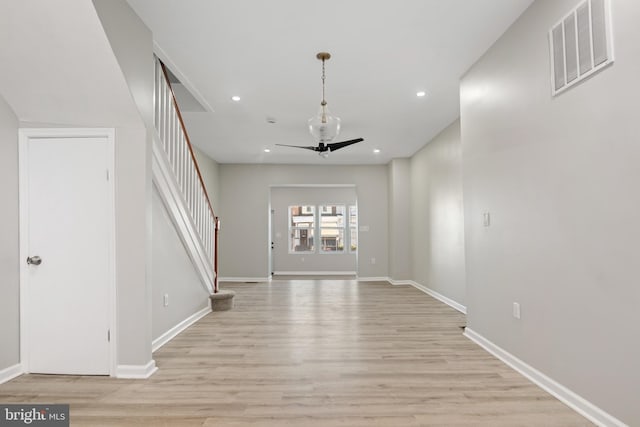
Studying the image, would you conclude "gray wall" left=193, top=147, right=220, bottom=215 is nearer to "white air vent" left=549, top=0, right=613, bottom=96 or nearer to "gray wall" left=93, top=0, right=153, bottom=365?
"gray wall" left=93, top=0, right=153, bottom=365

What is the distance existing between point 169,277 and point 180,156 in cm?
141

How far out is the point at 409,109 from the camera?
4902mm

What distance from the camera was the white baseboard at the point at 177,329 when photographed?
3486mm

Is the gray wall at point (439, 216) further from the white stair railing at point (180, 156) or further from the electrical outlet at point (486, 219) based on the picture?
the white stair railing at point (180, 156)

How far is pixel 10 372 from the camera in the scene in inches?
107

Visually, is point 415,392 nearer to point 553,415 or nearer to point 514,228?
point 553,415

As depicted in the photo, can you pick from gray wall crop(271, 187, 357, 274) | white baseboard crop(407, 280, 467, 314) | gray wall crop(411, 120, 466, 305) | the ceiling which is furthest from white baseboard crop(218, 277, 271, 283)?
the ceiling

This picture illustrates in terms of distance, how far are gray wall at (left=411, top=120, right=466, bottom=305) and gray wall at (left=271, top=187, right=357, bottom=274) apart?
3005 mm

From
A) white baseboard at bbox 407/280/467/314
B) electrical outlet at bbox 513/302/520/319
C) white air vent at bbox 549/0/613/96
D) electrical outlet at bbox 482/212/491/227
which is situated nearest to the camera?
white air vent at bbox 549/0/613/96

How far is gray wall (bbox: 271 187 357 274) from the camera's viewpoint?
34.2 ft

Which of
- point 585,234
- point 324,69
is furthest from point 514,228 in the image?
point 324,69

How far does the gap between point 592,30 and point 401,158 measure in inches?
233

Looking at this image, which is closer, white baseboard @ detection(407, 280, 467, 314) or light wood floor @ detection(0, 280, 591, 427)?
light wood floor @ detection(0, 280, 591, 427)

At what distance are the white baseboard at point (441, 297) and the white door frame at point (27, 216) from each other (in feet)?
14.5
